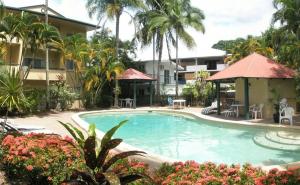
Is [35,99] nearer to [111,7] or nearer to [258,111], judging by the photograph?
[111,7]

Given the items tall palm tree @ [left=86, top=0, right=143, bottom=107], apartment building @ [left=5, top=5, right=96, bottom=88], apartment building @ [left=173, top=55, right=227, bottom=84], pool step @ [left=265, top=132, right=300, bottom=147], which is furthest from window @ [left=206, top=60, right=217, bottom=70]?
pool step @ [left=265, top=132, right=300, bottom=147]

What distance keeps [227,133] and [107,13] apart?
18195 mm

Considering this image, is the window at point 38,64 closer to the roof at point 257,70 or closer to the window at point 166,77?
the window at point 166,77

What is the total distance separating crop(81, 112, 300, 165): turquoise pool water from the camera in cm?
1309

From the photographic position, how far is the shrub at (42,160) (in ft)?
21.1

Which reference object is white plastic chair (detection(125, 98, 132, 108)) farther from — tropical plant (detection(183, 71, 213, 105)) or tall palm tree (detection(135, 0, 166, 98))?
tropical plant (detection(183, 71, 213, 105))

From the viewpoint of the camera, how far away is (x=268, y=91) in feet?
75.8

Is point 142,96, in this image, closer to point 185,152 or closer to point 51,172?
point 185,152

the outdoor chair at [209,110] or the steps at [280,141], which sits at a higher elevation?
the outdoor chair at [209,110]

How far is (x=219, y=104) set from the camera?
2602 cm

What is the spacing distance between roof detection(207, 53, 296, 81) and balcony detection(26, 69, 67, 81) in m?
14.1

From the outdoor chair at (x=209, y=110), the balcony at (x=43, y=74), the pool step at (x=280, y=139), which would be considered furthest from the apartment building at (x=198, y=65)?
the pool step at (x=280, y=139)

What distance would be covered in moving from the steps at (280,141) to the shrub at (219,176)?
361 inches

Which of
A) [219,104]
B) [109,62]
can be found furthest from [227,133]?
[109,62]
